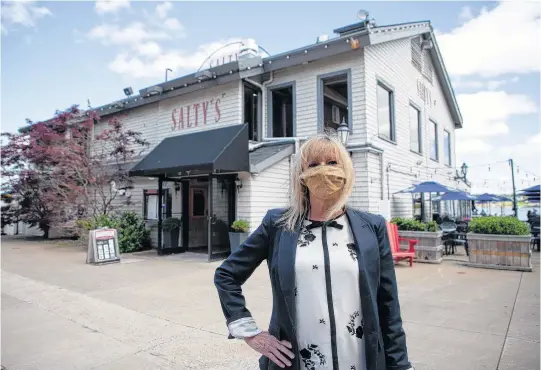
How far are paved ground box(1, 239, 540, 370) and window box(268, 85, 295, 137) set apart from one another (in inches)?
194

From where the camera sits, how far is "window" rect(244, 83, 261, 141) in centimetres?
1156

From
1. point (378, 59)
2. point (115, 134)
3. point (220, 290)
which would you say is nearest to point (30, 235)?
point (115, 134)

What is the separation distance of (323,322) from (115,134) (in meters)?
13.2

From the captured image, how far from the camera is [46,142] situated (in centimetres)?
1354

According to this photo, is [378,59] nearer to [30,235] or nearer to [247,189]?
[247,189]

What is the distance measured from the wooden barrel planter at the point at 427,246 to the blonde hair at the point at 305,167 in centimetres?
812

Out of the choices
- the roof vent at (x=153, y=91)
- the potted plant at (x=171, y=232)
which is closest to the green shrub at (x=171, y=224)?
the potted plant at (x=171, y=232)

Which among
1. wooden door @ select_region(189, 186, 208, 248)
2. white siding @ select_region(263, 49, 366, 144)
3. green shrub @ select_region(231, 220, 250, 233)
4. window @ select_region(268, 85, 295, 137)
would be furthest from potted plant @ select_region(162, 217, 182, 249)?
window @ select_region(268, 85, 295, 137)

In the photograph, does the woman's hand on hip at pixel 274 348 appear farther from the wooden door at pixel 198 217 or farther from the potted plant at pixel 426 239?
the wooden door at pixel 198 217

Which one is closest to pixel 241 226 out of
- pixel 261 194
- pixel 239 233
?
pixel 239 233

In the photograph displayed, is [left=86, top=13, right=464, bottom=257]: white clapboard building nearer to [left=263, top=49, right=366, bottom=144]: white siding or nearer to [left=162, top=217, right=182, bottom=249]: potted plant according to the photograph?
[left=263, top=49, right=366, bottom=144]: white siding

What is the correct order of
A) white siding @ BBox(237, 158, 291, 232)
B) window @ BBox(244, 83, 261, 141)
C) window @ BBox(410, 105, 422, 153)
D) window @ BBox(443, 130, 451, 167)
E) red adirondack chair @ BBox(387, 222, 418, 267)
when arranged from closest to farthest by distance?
red adirondack chair @ BBox(387, 222, 418, 267)
white siding @ BBox(237, 158, 291, 232)
window @ BBox(244, 83, 261, 141)
window @ BBox(410, 105, 422, 153)
window @ BBox(443, 130, 451, 167)

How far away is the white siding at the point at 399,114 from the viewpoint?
33.5 feet

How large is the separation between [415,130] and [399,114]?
1897 mm
